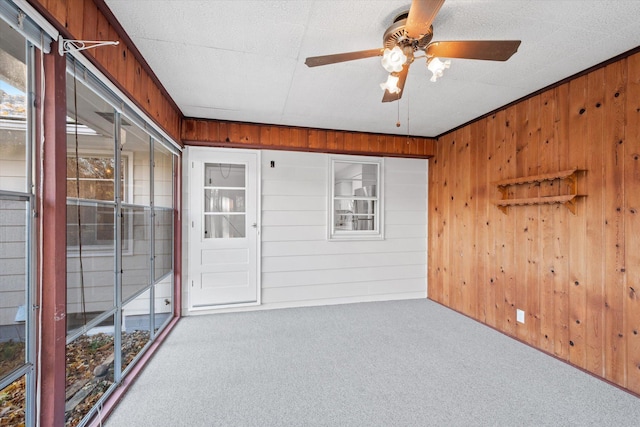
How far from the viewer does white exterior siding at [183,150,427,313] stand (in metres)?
3.75

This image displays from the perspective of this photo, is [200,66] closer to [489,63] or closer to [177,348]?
[489,63]

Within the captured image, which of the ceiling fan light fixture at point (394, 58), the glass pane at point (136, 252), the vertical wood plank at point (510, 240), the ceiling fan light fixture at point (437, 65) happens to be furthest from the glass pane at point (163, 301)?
the vertical wood plank at point (510, 240)

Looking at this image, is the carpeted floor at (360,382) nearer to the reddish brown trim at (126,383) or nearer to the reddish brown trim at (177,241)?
the reddish brown trim at (126,383)

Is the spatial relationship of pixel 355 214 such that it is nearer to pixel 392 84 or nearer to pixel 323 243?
pixel 323 243

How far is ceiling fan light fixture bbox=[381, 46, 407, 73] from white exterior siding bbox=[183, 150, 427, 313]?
2367 mm

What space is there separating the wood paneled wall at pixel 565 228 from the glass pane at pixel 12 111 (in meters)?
3.68

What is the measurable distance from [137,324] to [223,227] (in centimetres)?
140

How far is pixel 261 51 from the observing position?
2031 mm

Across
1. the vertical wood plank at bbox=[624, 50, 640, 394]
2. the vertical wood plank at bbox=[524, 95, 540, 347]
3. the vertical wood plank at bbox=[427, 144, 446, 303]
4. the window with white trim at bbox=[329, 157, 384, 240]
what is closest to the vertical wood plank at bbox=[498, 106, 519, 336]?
the vertical wood plank at bbox=[524, 95, 540, 347]

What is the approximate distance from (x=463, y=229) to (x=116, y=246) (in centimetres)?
378

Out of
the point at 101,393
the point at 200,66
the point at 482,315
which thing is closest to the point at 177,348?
the point at 101,393

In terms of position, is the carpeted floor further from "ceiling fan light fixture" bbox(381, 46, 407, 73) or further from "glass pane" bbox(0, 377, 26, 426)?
"ceiling fan light fixture" bbox(381, 46, 407, 73)

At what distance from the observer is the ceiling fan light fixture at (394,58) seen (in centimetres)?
151

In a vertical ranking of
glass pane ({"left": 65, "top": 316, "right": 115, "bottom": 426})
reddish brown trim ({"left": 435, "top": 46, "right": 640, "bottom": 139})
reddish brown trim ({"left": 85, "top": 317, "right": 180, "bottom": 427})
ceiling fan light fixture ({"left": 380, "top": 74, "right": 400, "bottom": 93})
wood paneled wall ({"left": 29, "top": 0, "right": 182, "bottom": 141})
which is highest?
reddish brown trim ({"left": 435, "top": 46, "right": 640, "bottom": 139})
